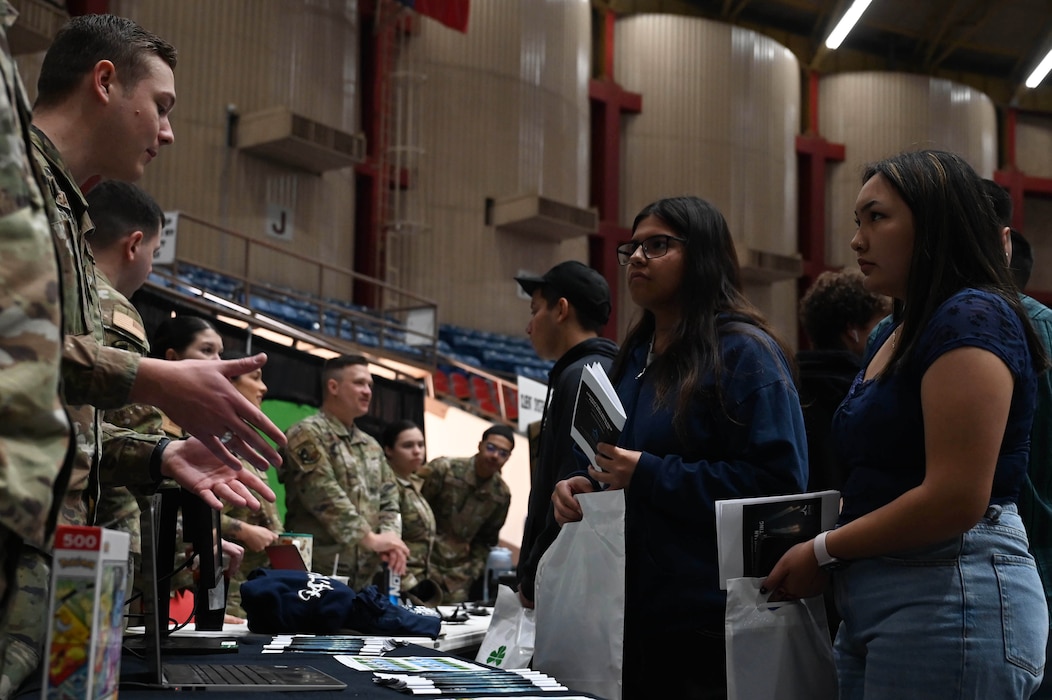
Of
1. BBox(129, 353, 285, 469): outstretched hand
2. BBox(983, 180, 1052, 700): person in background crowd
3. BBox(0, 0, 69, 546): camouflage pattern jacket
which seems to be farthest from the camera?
BBox(983, 180, 1052, 700): person in background crowd

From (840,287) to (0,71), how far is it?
212 centimetres

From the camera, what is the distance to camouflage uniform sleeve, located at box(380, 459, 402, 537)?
4523 mm

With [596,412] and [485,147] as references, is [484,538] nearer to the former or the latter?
[596,412]

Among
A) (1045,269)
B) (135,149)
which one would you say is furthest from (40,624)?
(1045,269)

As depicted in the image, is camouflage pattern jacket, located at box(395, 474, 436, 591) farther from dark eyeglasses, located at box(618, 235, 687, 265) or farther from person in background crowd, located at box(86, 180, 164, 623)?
dark eyeglasses, located at box(618, 235, 687, 265)

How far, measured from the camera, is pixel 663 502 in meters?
1.83

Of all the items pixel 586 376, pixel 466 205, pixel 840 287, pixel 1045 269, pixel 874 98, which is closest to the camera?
pixel 586 376

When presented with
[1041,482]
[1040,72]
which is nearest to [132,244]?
[1041,482]

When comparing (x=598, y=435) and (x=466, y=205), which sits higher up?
(x=466, y=205)

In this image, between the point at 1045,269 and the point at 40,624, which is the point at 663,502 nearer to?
the point at 40,624

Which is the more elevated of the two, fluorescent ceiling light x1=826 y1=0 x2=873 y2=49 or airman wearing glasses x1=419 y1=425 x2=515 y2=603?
fluorescent ceiling light x1=826 y1=0 x2=873 y2=49

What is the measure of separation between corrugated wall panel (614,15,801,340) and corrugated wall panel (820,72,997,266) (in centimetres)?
153

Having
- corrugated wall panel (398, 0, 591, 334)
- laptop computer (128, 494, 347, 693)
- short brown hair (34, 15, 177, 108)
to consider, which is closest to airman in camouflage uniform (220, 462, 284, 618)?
short brown hair (34, 15, 177, 108)

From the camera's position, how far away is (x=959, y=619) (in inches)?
55.6
